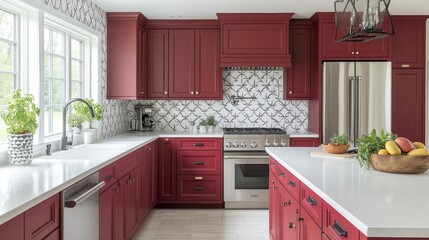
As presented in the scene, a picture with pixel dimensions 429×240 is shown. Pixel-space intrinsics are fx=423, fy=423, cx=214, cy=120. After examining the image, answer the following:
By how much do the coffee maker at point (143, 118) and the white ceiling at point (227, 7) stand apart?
119 centimetres

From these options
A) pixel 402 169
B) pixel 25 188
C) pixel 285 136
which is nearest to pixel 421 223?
pixel 402 169

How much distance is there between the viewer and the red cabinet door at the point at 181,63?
5312 millimetres

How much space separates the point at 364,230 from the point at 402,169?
1118 mm

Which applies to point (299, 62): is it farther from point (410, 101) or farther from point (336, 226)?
point (336, 226)

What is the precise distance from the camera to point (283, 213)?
3.01 m

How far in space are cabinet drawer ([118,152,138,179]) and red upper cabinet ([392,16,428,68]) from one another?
3403 mm

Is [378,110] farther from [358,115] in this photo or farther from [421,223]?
[421,223]

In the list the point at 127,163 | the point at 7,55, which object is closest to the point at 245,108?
the point at 127,163

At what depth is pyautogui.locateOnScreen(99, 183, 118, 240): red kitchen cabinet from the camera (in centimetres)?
286

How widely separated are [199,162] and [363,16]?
123 inches

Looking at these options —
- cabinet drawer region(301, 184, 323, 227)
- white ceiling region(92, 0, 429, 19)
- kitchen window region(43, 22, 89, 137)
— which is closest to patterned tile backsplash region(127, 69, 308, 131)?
white ceiling region(92, 0, 429, 19)

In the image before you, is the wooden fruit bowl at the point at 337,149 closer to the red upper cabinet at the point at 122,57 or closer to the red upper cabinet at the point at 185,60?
the red upper cabinet at the point at 185,60

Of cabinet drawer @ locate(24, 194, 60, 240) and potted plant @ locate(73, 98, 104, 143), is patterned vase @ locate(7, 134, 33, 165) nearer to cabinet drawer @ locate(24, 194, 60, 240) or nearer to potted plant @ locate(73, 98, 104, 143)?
cabinet drawer @ locate(24, 194, 60, 240)

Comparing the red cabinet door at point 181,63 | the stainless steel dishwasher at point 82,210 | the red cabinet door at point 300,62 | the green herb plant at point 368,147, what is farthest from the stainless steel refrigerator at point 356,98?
the stainless steel dishwasher at point 82,210
